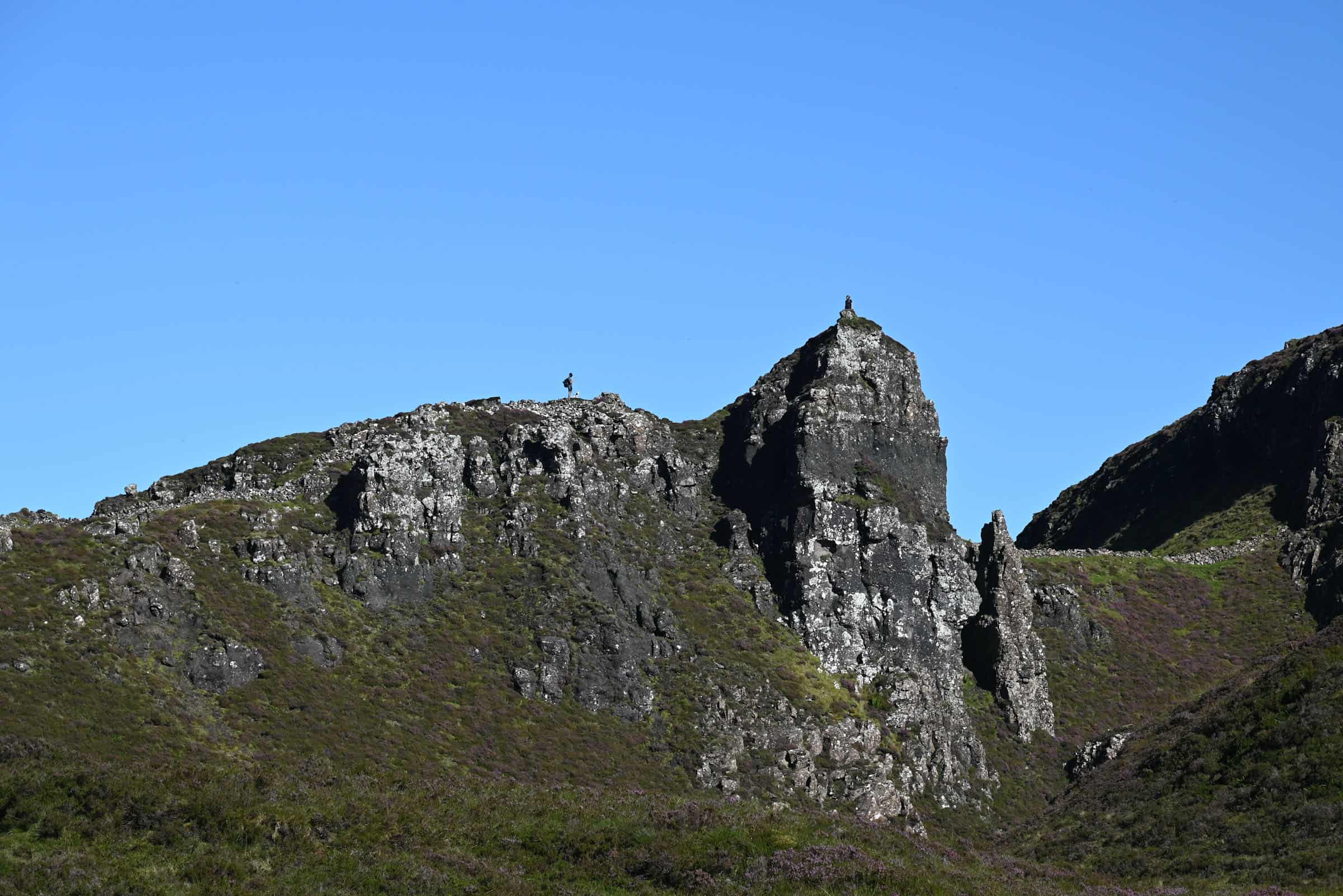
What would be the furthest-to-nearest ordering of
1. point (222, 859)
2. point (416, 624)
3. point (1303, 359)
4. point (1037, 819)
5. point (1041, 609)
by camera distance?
1. point (1303, 359)
2. point (1041, 609)
3. point (416, 624)
4. point (1037, 819)
5. point (222, 859)

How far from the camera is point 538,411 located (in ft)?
497

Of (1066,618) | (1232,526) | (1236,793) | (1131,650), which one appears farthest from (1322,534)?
→ (1236,793)

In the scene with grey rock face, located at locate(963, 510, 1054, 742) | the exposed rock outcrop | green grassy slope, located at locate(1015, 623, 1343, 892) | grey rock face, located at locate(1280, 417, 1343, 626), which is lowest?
green grassy slope, located at locate(1015, 623, 1343, 892)

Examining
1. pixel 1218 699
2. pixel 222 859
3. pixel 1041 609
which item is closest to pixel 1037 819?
pixel 1218 699

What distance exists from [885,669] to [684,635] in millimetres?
15085

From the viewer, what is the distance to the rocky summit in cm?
7312

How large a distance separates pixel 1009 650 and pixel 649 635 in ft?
95.4

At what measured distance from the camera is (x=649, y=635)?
12669 cm

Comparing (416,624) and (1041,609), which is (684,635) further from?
(1041,609)

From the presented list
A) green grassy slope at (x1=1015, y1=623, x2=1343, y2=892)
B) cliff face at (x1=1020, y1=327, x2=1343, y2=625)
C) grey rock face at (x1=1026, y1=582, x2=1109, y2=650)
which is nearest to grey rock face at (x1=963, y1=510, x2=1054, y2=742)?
grey rock face at (x1=1026, y1=582, x2=1109, y2=650)

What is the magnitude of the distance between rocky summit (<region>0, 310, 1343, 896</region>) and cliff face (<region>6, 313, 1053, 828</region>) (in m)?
0.28

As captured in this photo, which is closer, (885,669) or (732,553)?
(885,669)

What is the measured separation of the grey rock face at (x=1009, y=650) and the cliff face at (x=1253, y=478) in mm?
28099

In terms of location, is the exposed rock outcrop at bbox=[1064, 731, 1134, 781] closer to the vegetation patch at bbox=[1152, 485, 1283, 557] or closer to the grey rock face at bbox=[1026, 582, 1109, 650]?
the grey rock face at bbox=[1026, 582, 1109, 650]
